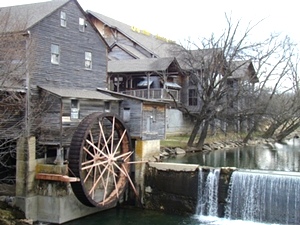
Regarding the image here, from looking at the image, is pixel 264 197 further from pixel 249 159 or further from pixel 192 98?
pixel 192 98

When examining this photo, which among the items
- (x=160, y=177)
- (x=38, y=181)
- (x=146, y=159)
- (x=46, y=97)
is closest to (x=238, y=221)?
(x=160, y=177)

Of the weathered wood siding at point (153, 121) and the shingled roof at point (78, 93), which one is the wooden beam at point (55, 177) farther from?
the weathered wood siding at point (153, 121)

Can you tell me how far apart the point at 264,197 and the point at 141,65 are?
21179 mm

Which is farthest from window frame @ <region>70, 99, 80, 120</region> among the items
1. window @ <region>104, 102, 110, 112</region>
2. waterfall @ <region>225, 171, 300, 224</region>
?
waterfall @ <region>225, 171, 300, 224</region>

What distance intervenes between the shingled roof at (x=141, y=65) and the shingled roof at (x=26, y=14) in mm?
14817

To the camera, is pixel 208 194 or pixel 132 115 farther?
pixel 132 115

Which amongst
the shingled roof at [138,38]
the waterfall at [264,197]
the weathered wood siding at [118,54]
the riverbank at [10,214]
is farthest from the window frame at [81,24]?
the shingled roof at [138,38]

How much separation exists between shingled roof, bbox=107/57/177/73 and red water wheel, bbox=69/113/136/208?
14.5 meters

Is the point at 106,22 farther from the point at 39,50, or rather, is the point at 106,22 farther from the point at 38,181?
the point at 38,181

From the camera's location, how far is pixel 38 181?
673 inches

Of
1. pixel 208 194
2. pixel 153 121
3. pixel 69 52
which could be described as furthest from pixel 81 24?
pixel 208 194

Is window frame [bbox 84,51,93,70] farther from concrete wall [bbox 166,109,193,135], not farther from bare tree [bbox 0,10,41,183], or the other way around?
concrete wall [bbox 166,109,193,135]

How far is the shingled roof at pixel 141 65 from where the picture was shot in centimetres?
3497

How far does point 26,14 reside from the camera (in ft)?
65.7
